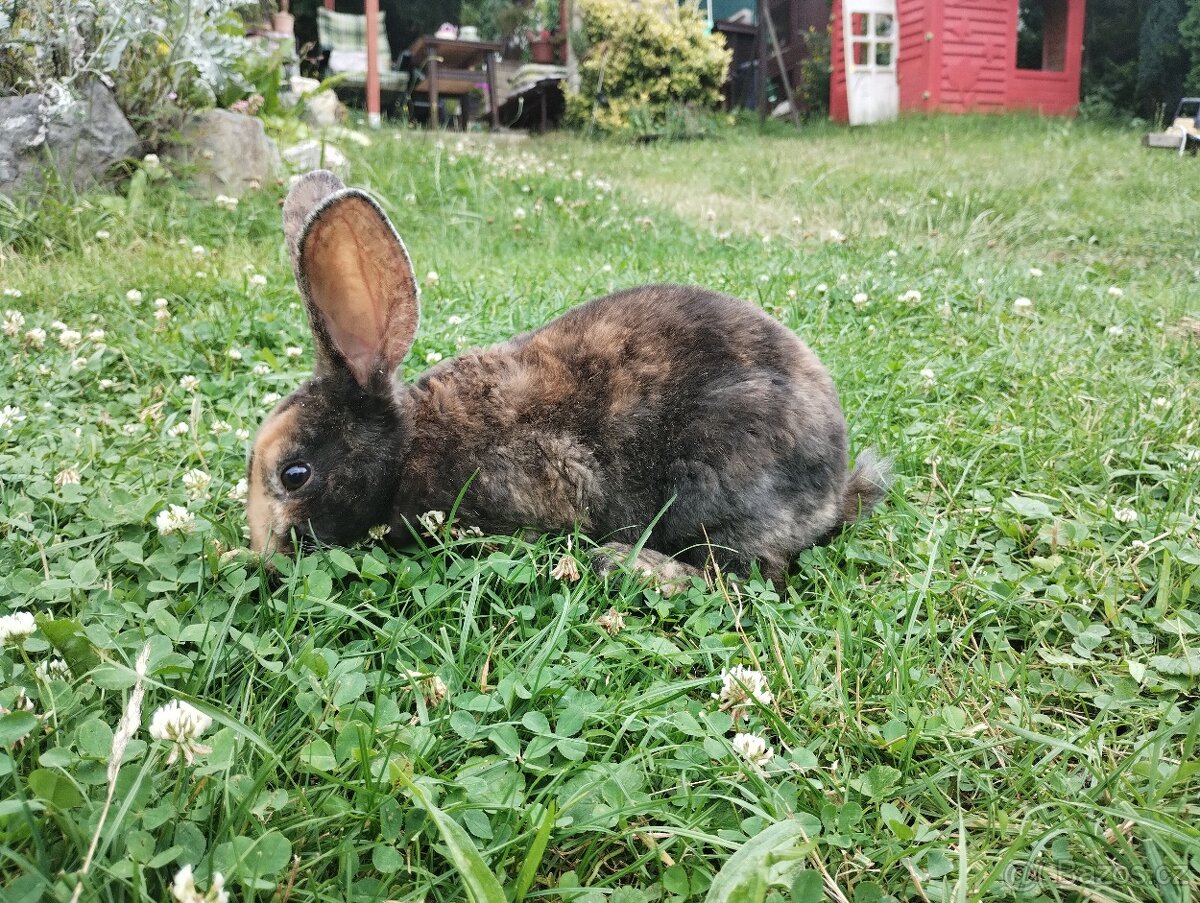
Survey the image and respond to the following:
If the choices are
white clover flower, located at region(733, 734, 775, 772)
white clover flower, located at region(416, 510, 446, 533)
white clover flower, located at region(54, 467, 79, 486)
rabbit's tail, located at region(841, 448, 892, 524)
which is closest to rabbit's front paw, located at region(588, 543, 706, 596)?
white clover flower, located at region(416, 510, 446, 533)

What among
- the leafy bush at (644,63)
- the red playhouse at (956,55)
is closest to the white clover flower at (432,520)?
the leafy bush at (644,63)

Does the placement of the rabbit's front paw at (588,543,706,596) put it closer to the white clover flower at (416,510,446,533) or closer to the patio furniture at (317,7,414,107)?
the white clover flower at (416,510,446,533)

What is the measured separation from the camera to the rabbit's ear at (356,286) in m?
2.36

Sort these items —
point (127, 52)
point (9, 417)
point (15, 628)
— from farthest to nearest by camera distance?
1. point (127, 52)
2. point (9, 417)
3. point (15, 628)

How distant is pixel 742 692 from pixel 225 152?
638 cm

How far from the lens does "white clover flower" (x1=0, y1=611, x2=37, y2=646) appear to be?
1673 mm

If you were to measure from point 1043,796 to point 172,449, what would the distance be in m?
2.90

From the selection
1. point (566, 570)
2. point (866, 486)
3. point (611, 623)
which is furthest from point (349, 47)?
point (611, 623)

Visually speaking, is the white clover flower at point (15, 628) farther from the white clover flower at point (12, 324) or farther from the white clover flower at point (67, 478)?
the white clover flower at point (12, 324)

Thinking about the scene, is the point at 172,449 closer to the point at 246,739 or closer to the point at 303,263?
the point at 303,263

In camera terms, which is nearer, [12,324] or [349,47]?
[12,324]

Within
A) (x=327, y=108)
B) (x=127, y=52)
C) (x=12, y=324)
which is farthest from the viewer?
(x=327, y=108)

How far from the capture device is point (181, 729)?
4.66 feet

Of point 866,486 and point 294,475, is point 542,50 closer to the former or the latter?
point 866,486
